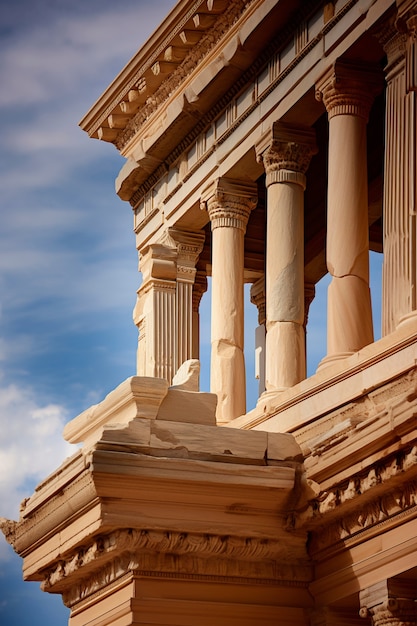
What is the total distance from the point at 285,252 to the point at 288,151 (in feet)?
6.42

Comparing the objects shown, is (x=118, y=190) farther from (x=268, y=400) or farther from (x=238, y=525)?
(x=238, y=525)

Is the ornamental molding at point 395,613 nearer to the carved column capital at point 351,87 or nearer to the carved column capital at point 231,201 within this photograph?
the carved column capital at point 351,87

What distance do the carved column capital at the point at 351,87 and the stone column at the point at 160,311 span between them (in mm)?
6878

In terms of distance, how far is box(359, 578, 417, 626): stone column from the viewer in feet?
61.6

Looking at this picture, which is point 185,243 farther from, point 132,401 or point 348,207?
point 132,401

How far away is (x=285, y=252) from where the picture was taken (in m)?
26.7

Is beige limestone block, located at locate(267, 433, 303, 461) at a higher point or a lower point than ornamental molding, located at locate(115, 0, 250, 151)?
lower

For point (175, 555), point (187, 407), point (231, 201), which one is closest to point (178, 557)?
point (175, 555)

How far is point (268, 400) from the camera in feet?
83.1

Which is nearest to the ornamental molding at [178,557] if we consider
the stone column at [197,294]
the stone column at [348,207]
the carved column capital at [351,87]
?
the stone column at [348,207]

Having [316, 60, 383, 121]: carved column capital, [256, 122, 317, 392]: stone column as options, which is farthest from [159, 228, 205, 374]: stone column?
[316, 60, 383, 121]: carved column capital

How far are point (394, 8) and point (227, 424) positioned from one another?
7.45 metres

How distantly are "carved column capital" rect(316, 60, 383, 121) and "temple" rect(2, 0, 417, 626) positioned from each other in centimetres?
3

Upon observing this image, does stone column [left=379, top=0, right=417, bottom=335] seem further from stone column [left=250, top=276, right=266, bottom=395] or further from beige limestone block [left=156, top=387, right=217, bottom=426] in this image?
stone column [left=250, top=276, right=266, bottom=395]
